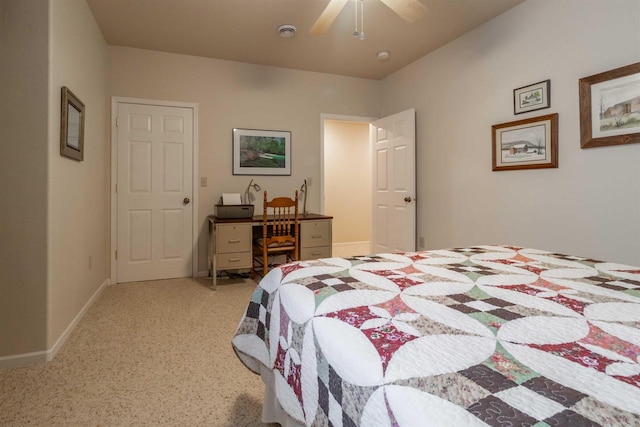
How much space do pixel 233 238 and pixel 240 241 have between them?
0.08 meters

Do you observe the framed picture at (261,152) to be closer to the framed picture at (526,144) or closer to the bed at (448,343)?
the framed picture at (526,144)

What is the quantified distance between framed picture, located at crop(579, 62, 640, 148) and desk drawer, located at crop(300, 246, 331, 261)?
2.53 meters

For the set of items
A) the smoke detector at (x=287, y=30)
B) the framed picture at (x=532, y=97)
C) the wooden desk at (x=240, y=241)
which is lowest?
the wooden desk at (x=240, y=241)

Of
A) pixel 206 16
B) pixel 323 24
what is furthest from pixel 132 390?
pixel 206 16

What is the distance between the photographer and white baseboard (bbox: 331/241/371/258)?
5.89 metres

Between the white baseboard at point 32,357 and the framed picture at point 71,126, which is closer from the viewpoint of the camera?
the white baseboard at point 32,357

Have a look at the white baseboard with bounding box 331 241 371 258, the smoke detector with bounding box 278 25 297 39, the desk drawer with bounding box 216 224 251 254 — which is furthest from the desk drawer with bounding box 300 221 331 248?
the smoke detector with bounding box 278 25 297 39

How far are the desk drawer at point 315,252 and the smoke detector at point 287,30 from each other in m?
2.22

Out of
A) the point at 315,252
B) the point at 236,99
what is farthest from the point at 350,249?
the point at 236,99

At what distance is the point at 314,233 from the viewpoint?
3965 millimetres

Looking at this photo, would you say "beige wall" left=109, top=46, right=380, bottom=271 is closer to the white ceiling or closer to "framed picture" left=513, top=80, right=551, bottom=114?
the white ceiling

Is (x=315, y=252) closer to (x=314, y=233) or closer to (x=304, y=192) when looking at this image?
(x=314, y=233)

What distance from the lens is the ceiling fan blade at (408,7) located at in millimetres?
2213

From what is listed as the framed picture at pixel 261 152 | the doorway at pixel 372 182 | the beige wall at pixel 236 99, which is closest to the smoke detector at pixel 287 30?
the beige wall at pixel 236 99
